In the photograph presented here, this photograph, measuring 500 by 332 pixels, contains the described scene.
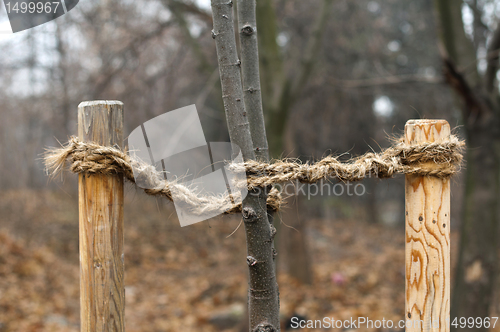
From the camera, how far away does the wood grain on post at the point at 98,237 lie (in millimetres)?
1080

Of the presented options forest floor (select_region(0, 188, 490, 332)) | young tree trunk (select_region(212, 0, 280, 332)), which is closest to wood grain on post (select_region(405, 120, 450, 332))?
young tree trunk (select_region(212, 0, 280, 332))

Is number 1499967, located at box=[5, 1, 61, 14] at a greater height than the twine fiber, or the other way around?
number 1499967, located at box=[5, 1, 61, 14]

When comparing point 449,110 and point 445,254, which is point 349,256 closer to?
point 449,110

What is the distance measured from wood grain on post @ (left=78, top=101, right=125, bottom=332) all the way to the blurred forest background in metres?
1.12

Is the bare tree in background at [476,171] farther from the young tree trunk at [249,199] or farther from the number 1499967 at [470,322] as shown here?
the young tree trunk at [249,199]

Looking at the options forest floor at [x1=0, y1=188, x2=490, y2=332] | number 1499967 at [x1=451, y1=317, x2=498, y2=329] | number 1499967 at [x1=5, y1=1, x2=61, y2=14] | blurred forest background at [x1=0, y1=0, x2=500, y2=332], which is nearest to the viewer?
number 1499967 at [x1=5, y1=1, x2=61, y2=14]

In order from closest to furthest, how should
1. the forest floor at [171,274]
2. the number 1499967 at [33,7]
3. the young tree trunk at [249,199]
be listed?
the young tree trunk at [249,199] → the number 1499967 at [33,7] → the forest floor at [171,274]

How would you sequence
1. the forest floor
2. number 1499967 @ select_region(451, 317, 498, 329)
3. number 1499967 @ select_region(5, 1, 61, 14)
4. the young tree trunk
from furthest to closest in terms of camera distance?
the forest floor, number 1499967 @ select_region(451, 317, 498, 329), number 1499967 @ select_region(5, 1, 61, 14), the young tree trunk

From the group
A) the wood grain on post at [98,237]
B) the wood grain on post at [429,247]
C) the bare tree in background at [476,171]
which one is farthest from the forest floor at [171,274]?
the wood grain on post at [429,247]

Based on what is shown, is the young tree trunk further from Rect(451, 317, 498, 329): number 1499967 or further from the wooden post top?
Rect(451, 317, 498, 329): number 1499967

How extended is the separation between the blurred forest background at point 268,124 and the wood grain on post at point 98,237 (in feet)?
3.67

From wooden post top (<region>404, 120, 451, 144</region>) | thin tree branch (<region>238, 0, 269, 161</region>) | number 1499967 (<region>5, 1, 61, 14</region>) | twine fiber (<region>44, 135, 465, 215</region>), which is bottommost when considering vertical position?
twine fiber (<region>44, 135, 465, 215</region>)

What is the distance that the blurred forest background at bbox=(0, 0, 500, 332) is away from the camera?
108 inches

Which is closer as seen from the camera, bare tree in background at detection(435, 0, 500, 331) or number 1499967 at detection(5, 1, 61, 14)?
number 1499967 at detection(5, 1, 61, 14)
